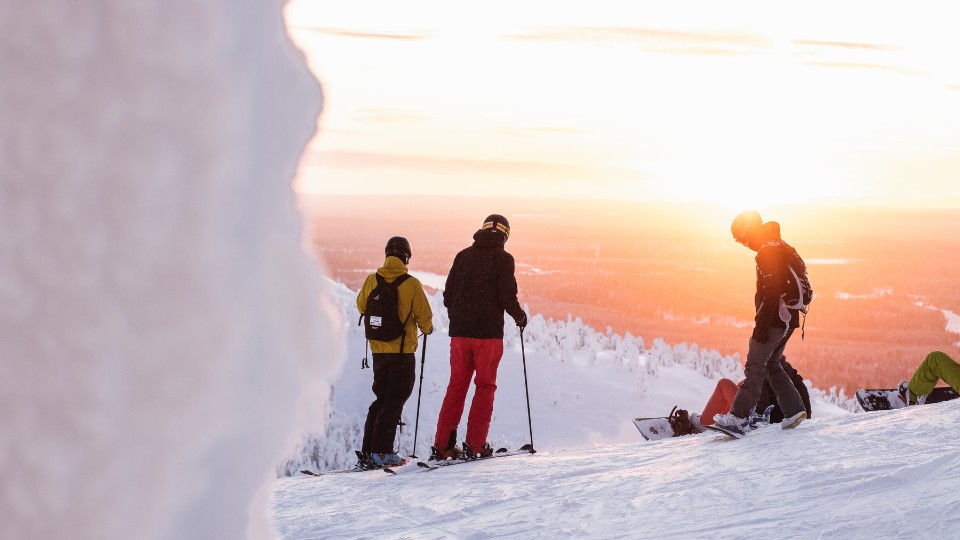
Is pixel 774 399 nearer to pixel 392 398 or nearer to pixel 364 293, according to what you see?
pixel 392 398

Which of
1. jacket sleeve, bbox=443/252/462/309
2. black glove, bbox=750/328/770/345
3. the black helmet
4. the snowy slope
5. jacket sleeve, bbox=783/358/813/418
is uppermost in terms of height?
the black helmet

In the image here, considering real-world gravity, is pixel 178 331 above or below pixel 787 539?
above

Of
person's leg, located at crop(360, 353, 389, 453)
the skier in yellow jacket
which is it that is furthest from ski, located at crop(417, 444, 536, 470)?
person's leg, located at crop(360, 353, 389, 453)

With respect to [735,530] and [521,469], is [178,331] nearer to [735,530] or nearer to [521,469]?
[735,530]

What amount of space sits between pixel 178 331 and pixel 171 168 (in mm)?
147

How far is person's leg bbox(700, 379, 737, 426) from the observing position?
30.6ft

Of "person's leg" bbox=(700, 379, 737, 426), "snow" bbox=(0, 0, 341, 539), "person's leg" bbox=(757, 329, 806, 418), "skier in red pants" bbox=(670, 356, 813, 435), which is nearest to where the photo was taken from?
"snow" bbox=(0, 0, 341, 539)

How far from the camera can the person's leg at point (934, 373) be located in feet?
29.1

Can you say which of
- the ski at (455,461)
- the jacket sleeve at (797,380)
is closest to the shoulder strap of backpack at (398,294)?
the ski at (455,461)

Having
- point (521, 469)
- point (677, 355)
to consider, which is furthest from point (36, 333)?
point (677, 355)

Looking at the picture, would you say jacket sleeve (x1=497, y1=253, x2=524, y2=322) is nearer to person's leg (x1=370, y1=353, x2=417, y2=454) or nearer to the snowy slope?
person's leg (x1=370, y1=353, x2=417, y2=454)

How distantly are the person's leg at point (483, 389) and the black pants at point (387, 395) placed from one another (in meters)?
0.57

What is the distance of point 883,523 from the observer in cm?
509

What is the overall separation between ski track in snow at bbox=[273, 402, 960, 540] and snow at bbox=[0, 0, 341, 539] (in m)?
4.75
